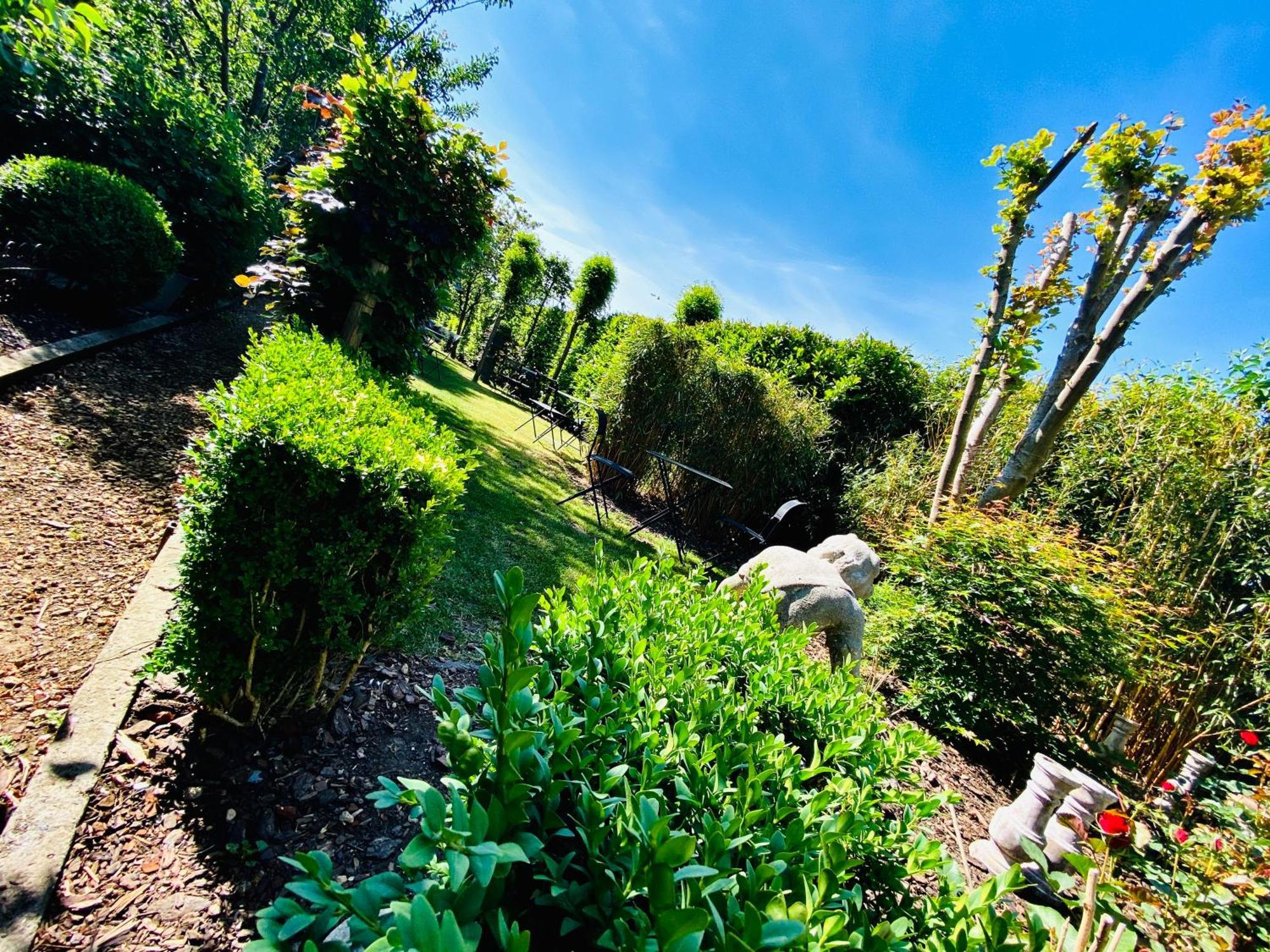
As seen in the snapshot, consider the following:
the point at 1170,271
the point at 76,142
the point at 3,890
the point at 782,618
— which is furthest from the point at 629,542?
the point at 76,142

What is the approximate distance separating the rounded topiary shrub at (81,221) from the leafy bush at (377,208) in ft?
8.22

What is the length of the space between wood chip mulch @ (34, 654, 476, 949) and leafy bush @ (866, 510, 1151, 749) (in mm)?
3776

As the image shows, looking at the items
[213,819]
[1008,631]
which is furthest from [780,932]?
[1008,631]

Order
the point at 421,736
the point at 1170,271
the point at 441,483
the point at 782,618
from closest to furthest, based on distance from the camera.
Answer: the point at 441,483
the point at 421,736
the point at 782,618
the point at 1170,271

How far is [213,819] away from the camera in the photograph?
5.62 ft

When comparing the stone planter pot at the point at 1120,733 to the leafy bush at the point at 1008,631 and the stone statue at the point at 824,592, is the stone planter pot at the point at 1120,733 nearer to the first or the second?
the leafy bush at the point at 1008,631

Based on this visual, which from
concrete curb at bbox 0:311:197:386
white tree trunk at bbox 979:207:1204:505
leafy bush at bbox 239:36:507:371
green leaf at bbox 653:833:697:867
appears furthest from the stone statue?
concrete curb at bbox 0:311:197:386

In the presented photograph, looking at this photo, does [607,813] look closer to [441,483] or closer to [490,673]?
[490,673]

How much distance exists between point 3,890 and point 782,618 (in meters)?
3.98

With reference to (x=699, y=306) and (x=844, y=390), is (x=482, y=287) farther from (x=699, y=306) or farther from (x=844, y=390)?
(x=844, y=390)

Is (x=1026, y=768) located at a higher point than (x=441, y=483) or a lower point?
lower

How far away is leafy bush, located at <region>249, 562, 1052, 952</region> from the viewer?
2.18ft

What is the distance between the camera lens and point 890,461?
737cm

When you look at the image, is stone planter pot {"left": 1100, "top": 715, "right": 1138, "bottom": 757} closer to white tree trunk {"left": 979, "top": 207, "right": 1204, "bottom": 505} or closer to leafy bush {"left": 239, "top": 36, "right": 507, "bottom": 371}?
white tree trunk {"left": 979, "top": 207, "right": 1204, "bottom": 505}
